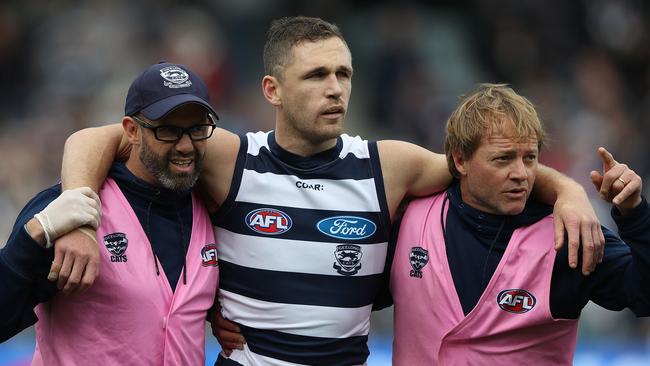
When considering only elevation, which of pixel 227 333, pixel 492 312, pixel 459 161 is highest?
pixel 459 161

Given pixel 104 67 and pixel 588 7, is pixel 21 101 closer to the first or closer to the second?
pixel 104 67

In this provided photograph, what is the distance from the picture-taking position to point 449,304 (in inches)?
203

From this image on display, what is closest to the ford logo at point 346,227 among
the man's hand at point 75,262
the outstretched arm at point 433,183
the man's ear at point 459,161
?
the outstretched arm at point 433,183

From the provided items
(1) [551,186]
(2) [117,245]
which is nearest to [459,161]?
(1) [551,186]

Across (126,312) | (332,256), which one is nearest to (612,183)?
(332,256)

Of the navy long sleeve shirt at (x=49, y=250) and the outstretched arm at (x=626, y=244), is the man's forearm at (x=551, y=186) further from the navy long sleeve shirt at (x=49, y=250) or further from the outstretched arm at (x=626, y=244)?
the navy long sleeve shirt at (x=49, y=250)

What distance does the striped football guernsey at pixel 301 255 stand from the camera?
5246 millimetres

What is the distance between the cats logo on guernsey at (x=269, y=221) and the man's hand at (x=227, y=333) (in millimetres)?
486

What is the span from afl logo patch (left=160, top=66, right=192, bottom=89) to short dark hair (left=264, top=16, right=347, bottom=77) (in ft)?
1.76

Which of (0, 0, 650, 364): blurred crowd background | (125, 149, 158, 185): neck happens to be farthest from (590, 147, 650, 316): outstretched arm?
(0, 0, 650, 364): blurred crowd background

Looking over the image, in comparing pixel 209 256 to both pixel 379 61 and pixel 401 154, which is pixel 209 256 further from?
pixel 379 61

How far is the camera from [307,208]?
5.31 metres

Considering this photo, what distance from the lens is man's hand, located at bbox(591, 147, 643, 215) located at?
474cm

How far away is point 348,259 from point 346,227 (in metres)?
0.15
